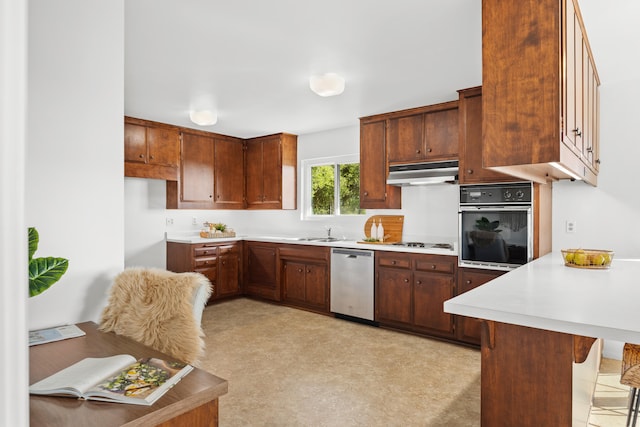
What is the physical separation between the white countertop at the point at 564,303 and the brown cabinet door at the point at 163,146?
164 inches

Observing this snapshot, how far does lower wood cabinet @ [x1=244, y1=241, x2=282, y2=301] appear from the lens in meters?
5.23

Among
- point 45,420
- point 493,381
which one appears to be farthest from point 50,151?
point 493,381

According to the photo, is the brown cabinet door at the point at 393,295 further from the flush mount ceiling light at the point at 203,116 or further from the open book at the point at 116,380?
the open book at the point at 116,380

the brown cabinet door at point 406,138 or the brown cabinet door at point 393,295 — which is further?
the brown cabinet door at point 406,138

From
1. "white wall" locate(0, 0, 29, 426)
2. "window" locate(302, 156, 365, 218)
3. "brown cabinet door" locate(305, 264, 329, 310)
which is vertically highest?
"window" locate(302, 156, 365, 218)

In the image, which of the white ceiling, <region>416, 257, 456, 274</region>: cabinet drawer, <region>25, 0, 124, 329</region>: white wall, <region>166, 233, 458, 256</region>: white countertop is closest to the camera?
<region>25, 0, 124, 329</region>: white wall

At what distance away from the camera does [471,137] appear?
144 inches

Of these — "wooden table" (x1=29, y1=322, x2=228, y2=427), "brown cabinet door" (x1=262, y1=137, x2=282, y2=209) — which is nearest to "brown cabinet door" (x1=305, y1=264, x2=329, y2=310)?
"brown cabinet door" (x1=262, y1=137, x2=282, y2=209)

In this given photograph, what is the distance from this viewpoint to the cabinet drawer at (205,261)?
5057 mm

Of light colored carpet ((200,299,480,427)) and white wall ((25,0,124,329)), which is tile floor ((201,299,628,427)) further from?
white wall ((25,0,124,329))

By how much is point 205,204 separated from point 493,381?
4.52 m

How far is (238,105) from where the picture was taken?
4.16 metres

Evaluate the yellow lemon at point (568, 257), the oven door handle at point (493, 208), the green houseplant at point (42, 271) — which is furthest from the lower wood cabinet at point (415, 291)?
the green houseplant at point (42, 271)

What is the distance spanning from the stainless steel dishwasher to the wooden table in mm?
3076
